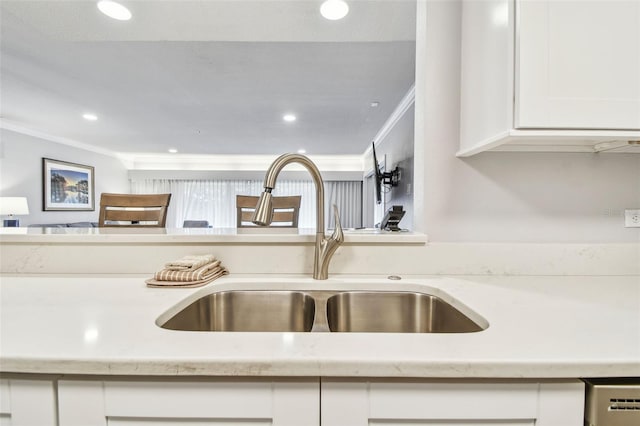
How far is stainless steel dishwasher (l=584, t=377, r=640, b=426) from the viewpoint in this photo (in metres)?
0.48

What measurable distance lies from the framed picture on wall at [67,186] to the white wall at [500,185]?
232 inches

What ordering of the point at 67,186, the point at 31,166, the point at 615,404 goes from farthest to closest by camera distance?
the point at 67,186
the point at 31,166
the point at 615,404

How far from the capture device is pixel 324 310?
3.01 ft

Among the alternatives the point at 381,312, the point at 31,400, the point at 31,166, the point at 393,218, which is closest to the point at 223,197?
the point at 31,166

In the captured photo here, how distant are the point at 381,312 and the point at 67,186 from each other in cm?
620

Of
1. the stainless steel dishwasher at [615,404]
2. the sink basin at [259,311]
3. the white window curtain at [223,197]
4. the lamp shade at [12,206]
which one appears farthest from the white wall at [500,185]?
the white window curtain at [223,197]

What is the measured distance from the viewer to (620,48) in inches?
31.3

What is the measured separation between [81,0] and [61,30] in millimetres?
447

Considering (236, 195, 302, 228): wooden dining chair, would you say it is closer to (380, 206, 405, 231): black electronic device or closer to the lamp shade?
(380, 206, 405, 231): black electronic device

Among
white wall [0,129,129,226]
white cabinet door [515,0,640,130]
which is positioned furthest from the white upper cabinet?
white wall [0,129,129,226]

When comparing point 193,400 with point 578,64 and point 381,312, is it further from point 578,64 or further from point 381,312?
point 578,64

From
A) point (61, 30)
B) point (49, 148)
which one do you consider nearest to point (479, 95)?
point (61, 30)

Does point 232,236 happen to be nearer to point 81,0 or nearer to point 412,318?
point 412,318

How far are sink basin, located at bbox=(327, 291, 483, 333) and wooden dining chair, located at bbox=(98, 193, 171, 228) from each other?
1.28 meters
